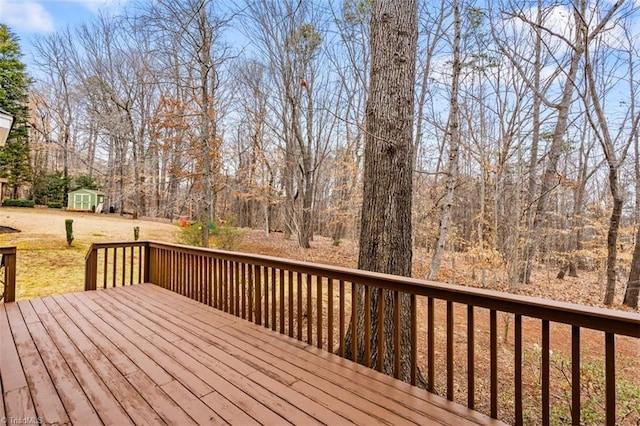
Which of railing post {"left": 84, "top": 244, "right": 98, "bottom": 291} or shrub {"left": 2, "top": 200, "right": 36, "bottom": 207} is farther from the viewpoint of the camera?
shrub {"left": 2, "top": 200, "right": 36, "bottom": 207}

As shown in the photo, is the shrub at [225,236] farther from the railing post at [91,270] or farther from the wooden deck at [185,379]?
the wooden deck at [185,379]

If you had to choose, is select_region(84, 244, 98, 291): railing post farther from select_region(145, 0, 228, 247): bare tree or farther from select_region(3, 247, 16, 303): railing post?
select_region(145, 0, 228, 247): bare tree

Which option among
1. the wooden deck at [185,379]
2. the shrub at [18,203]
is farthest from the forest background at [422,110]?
the wooden deck at [185,379]

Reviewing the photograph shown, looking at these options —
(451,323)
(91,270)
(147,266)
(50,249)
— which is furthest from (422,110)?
(50,249)

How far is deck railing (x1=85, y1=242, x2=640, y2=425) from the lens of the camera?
4.81 feet

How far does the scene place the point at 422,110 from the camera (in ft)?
28.1

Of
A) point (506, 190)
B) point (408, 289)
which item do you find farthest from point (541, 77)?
point (408, 289)

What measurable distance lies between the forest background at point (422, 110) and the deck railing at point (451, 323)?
1531 millimetres

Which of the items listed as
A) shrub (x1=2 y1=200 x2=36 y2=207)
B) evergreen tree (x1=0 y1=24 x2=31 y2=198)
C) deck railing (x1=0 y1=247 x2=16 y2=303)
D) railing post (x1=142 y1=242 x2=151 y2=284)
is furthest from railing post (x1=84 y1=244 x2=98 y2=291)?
shrub (x1=2 y1=200 x2=36 y2=207)

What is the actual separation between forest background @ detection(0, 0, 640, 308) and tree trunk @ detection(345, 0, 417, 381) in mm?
396

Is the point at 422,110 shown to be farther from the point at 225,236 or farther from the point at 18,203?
the point at 18,203

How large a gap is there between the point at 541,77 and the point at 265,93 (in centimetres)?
833

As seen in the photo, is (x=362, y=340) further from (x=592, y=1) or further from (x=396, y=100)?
(x=592, y=1)

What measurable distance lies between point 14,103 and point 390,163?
2164 cm
